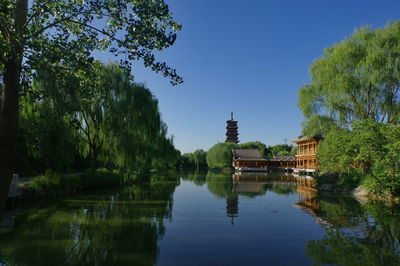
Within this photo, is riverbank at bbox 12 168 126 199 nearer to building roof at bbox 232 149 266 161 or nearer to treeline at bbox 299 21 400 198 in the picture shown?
treeline at bbox 299 21 400 198

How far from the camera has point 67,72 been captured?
4.29 metres

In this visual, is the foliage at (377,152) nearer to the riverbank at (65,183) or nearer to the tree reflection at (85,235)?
the tree reflection at (85,235)

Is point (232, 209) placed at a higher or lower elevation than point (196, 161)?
lower

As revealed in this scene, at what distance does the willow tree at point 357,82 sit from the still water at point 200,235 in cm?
892

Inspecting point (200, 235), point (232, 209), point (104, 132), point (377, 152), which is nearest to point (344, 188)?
point (377, 152)

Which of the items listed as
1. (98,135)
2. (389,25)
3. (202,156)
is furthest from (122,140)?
(202,156)

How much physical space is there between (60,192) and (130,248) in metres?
8.75

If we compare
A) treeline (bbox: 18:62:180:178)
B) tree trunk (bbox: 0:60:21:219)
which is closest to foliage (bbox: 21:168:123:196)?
treeline (bbox: 18:62:180:178)

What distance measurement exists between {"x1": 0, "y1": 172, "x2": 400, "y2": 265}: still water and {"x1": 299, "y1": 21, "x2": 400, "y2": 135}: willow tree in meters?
8.92

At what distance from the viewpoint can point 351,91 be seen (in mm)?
17641

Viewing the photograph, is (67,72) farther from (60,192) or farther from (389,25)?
(389,25)

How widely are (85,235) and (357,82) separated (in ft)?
54.7

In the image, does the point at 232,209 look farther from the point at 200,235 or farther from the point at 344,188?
the point at 344,188

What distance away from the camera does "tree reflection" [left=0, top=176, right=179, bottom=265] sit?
5.20m
